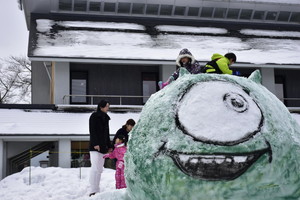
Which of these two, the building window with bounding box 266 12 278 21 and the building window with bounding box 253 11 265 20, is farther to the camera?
the building window with bounding box 266 12 278 21

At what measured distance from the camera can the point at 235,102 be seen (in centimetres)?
234

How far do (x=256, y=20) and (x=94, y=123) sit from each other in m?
18.7

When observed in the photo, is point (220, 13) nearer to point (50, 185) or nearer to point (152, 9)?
point (152, 9)

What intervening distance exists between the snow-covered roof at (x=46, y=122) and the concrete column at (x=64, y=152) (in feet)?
1.81

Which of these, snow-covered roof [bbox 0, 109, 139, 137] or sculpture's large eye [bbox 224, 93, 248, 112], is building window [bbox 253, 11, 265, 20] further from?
sculpture's large eye [bbox 224, 93, 248, 112]

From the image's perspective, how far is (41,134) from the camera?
12.9 metres

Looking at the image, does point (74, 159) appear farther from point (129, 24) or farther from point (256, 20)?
point (256, 20)

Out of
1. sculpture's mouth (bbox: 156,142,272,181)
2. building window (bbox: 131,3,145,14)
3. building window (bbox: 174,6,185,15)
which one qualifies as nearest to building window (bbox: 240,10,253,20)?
building window (bbox: 174,6,185,15)

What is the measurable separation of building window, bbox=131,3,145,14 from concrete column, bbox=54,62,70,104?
6.41 m

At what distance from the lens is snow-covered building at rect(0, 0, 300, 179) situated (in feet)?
53.1

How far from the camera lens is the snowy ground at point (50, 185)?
7865 millimetres

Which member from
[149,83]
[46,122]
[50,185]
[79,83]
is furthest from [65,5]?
[50,185]

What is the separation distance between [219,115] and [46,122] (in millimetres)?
12291

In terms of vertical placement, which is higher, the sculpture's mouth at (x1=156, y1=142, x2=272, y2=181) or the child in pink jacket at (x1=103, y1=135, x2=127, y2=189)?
the sculpture's mouth at (x1=156, y1=142, x2=272, y2=181)
